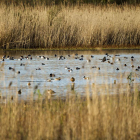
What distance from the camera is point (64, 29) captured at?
1969 centimetres

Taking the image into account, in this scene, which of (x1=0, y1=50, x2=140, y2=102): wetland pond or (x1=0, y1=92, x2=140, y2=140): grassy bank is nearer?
(x1=0, y1=92, x2=140, y2=140): grassy bank

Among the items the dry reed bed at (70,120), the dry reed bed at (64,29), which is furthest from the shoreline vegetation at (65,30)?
the dry reed bed at (70,120)

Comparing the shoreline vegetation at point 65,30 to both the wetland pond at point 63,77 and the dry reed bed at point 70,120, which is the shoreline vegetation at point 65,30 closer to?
the wetland pond at point 63,77

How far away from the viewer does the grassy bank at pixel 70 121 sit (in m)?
5.11

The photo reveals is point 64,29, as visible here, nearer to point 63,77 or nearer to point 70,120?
point 63,77

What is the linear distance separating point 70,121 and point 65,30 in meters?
14.3


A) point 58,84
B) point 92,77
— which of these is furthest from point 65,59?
point 58,84

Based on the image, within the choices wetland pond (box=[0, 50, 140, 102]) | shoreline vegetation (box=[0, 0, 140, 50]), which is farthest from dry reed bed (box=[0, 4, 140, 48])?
wetland pond (box=[0, 50, 140, 102])

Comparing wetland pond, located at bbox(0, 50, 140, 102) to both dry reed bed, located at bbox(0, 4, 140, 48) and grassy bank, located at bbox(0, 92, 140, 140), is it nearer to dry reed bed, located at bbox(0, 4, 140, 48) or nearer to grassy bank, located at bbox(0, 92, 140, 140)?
grassy bank, located at bbox(0, 92, 140, 140)

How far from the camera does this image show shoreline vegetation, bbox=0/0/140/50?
19.3m

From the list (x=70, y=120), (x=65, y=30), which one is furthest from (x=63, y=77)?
(x=65, y=30)

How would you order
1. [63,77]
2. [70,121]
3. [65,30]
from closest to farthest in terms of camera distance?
[70,121]
[63,77]
[65,30]

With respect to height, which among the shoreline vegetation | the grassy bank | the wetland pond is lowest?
the grassy bank

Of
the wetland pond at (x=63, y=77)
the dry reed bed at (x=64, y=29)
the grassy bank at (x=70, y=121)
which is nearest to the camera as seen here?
the grassy bank at (x=70, y=121)
